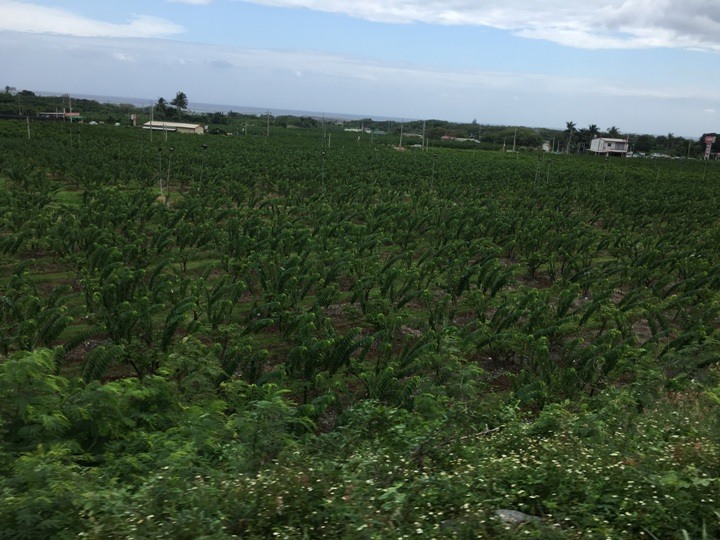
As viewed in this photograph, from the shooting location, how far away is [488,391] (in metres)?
7.71

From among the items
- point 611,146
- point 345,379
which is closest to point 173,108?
point 611,146

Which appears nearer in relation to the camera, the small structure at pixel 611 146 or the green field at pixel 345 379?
the green field at pixel 345 379

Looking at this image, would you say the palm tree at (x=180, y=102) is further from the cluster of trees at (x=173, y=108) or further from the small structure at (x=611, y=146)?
the small structure at (x=611, y=146)

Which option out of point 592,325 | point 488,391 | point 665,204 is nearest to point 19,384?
point 488,391

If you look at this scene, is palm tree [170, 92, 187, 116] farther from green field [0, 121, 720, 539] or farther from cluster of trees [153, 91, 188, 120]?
green field [0, 121, 720, 539]

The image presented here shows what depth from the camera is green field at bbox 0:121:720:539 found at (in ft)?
11.7

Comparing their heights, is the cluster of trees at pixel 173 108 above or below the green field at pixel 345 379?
above

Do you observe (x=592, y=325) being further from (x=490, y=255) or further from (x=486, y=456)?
(x=486, y=456)

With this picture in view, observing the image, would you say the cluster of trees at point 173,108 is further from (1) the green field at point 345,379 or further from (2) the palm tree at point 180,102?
(1) the green field at point 345,379

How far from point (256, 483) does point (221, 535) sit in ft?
1.82

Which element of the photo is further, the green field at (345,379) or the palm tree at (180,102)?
the palm tree at (180,102)

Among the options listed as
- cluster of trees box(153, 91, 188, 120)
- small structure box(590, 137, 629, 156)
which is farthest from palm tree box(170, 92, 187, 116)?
small structure box(590, 137, 629, 156)

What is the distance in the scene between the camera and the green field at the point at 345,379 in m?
3.58

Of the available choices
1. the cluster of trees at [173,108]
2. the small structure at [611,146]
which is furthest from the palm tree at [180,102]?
the small structure at [611,146]
